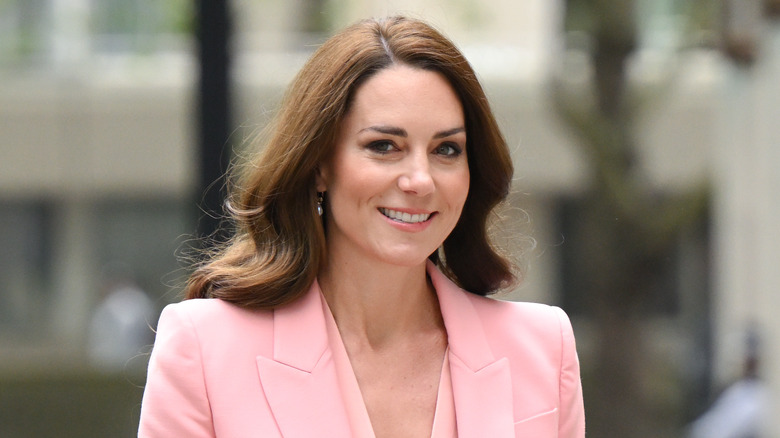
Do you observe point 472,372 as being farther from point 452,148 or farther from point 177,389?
point 177,389

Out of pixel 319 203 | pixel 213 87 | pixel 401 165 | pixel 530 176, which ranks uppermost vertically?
pixel 401 165

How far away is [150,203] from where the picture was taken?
2286 cm

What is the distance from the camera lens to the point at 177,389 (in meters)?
2.67

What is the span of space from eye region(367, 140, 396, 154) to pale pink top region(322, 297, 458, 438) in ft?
1.18

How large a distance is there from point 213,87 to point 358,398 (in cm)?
339

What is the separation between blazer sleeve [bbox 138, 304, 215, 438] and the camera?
8.68 ft

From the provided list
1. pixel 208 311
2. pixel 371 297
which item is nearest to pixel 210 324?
pixel 208 311

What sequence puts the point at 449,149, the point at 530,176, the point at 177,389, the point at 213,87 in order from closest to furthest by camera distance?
1. the point at 177,389
2. the point at 449,149
3. the point at 213,87
4. the point at 530,176

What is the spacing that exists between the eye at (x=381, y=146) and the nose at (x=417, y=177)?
0.15ft

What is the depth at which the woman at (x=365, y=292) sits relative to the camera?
270 cm

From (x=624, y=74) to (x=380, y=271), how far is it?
713 cm

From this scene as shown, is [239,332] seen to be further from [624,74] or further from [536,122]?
[536,122]

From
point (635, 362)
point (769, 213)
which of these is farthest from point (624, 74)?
point (635, 362)

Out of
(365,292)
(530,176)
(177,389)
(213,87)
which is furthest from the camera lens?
(530,176)
